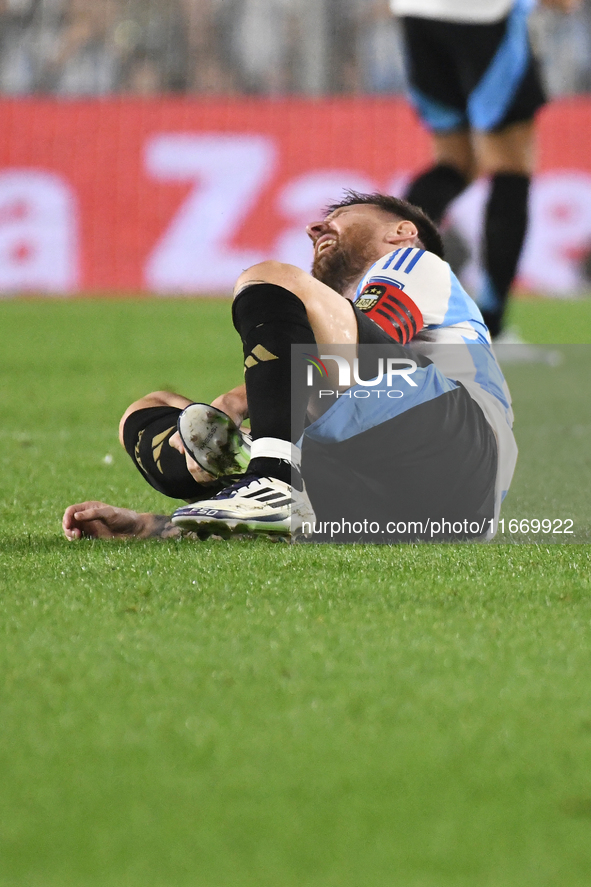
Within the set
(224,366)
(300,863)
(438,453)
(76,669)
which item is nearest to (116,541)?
(438,453)

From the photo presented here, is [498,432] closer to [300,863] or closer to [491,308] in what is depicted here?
[300,863]

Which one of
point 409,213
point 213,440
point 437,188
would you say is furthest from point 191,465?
point 437,188

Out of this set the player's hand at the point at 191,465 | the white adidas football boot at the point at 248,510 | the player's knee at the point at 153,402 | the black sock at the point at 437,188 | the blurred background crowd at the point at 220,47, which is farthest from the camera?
the blurred background crowd at the point at 220,47

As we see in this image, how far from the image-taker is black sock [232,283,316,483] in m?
1.97

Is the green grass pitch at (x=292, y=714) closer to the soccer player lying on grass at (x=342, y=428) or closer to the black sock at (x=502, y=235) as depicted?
the soccer player lying on grass at (x=342, y=428)

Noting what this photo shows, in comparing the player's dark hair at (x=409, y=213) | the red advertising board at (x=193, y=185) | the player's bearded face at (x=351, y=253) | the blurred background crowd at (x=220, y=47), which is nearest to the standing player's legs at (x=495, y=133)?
the player's dark hair at (x=409, y=213)

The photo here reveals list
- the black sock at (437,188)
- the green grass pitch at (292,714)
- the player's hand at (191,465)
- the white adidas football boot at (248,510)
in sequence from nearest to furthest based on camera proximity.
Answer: the green grass pitch at (292,714) → the white adidas football boot at (248,510) → the player's hand at (191,465) → the black sock at (437,188)

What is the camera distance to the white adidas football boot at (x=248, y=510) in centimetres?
193

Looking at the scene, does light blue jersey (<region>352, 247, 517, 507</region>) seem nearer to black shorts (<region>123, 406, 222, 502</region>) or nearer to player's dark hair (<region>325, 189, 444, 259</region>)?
player's dark hair (<region>325, 189, 444, 259</region>)

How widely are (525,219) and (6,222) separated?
17.1ft

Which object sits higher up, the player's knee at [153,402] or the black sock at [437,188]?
the black sock at [437,188]

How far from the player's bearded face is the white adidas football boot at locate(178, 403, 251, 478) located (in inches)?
16.6

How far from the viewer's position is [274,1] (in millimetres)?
10062

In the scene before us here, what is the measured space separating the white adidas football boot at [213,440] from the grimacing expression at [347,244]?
421mm
